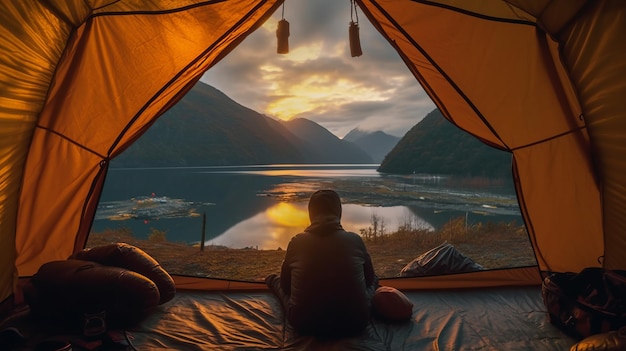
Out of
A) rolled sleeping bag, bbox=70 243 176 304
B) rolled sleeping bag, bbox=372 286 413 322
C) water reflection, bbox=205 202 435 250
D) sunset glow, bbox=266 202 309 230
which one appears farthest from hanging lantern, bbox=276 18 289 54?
sunset glow, bbox=266 202 309 230

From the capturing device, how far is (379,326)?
10.2ft

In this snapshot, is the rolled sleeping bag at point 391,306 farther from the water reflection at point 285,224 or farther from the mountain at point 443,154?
the mountain at point 443,154

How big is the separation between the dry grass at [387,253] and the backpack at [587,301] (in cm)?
369

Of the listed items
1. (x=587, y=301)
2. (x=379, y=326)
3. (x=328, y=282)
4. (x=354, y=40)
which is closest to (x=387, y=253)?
(x=379, y=326)

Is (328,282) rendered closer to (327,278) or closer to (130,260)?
(327,278)

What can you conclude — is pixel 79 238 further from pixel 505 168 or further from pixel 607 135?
pixel 505 168

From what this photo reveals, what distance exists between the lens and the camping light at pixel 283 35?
Result: 373 cm

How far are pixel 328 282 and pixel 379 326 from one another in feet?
2.83

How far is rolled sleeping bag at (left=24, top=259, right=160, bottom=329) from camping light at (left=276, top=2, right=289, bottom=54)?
2748 millimetres

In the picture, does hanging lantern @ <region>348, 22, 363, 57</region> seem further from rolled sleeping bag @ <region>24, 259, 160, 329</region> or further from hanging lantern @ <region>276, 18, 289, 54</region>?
rolled sleeping bag @ <region>24, 259, 160, 329</region>

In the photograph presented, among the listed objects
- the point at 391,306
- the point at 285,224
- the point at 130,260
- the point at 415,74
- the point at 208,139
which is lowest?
the point at 285,224

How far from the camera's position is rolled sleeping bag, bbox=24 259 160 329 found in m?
2.84

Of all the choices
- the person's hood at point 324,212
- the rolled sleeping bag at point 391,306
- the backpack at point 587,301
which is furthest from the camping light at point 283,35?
the backpack at point 587,301

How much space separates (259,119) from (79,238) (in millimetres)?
157874
